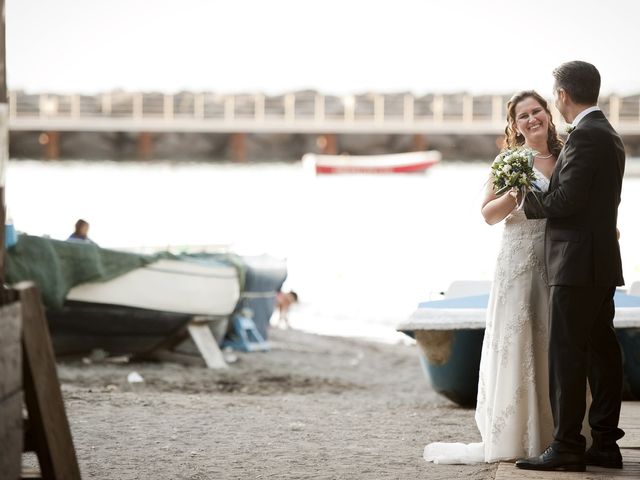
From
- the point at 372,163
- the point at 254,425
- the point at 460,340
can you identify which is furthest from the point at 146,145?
the point at 254,425

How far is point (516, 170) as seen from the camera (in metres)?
4.50

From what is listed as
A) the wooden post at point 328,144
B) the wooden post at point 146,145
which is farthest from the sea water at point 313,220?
the wooden post at point 328,144

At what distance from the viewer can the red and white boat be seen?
53.7 m

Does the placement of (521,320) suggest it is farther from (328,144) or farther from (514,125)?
(328,144)

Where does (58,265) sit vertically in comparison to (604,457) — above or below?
below

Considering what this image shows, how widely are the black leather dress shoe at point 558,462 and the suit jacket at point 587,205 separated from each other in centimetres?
66

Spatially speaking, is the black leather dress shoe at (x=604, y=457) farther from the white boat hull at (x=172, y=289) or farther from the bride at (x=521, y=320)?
the white boat hull at (x=172, y=289)

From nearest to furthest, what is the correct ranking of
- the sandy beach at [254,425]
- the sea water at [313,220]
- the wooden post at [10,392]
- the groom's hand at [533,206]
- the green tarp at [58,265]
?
the wooden post at [10,392], the groom's hand at [533,206], the sandy beach at [254,425], the green tarp at [58,265], the sea water at [313,220]

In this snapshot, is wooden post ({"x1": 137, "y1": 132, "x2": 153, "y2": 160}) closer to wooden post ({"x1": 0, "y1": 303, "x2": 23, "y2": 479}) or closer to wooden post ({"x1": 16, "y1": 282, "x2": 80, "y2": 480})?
wooden post ({"x1": 16, "y1": 282, "x2": 80, "y2": 480})

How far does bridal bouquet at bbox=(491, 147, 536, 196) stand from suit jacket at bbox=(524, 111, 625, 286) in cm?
14

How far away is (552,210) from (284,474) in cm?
160

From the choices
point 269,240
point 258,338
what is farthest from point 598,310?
point 269,240

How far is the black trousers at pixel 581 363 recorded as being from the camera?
4375mm

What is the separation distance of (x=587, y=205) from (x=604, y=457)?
1018mm
